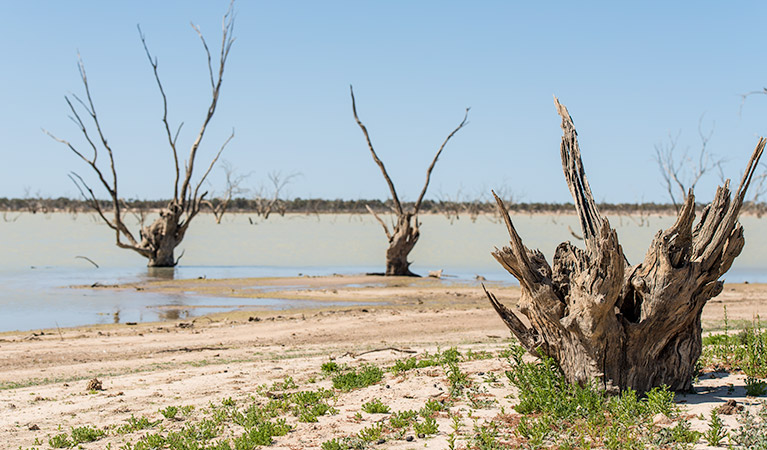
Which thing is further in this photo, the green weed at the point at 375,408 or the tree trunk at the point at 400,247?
Result: the tree trunk at the point at 400,247

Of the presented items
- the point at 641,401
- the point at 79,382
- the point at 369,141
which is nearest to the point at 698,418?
the point at 641,401

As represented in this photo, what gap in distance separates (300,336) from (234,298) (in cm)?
663

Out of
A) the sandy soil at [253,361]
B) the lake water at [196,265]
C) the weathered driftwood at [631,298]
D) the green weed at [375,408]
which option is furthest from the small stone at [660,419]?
the lake water at [196,265]

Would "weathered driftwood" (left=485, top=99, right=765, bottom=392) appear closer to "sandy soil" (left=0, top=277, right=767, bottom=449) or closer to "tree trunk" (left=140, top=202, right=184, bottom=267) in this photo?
"sandy soil" (left=0, top=277, right=767, bottom=449)

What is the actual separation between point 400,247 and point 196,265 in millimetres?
9515

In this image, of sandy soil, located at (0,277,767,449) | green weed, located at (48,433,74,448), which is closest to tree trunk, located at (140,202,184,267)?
sandy soil, located at (0,277,767,449)

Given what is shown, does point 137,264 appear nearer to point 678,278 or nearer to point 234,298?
point 234,298

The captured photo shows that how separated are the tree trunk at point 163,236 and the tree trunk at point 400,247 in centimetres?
773

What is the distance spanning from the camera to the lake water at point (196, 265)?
16.4 meters

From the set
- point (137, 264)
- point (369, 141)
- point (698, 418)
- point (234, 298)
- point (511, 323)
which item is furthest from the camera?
point (137, 264)

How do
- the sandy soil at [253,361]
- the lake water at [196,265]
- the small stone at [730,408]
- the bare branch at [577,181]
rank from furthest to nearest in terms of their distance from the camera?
the lake water at [196,265] → the bare branch at [577,181] → the sandy soil at [253,361] → the small stone at [730,408]

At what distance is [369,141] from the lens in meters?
25.6

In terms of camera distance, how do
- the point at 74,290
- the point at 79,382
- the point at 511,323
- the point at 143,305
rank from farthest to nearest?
the point at 74,290 → the point at 143,305 → the point at 79,382 → the point at 511,323

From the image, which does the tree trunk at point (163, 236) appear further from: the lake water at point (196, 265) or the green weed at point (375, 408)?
the green weed at point (375, 408)
